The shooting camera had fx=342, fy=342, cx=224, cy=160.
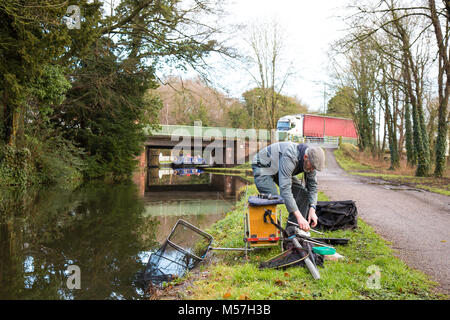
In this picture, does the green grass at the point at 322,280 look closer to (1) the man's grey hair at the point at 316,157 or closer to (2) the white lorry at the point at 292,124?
(1) the man's grey hair at the point at 316,157

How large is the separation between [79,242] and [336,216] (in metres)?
5.21

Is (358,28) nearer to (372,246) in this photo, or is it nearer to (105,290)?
(372,246)

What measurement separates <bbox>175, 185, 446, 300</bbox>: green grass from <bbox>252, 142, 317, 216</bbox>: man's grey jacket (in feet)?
2.83

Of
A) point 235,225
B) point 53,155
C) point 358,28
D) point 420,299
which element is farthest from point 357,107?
point 420,299

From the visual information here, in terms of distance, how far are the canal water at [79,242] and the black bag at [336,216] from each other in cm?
329

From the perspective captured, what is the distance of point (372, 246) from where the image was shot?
5270 millimetres

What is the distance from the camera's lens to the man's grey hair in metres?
4.22

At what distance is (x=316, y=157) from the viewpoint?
4.25 meters

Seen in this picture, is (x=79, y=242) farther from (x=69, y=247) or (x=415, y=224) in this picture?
(x=415, y=224)

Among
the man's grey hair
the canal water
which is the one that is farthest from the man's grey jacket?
the canal water

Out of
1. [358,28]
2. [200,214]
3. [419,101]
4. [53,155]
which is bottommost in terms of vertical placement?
[200,214]

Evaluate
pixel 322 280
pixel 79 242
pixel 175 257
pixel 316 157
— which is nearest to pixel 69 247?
pixel 79 242

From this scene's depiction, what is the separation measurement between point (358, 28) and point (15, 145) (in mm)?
16753

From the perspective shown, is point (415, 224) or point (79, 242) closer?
point (415, 224)
